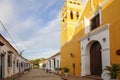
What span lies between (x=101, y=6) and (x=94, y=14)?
2172 mm

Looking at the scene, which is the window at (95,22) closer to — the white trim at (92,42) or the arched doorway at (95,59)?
the white trim at (92,42)

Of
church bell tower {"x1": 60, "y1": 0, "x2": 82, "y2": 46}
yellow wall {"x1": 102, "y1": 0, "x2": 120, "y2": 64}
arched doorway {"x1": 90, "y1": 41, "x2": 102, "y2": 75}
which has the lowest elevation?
arched doorway {"x1": 90, "y1": 41, "x2": 102, "y2": 75}

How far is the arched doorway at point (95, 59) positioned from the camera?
1947 centimetres

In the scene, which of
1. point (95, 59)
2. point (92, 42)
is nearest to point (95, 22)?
point (92, 42)

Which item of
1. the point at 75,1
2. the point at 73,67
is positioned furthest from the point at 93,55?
the point at 75,1

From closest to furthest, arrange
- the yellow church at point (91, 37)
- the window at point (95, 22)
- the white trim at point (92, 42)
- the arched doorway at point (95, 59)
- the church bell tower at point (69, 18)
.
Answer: the yellow church at point (91, 37) < the white trim at point (92, 42) < the arched doorway at point (95, 59) < the window at point (95, 22) < the church bell tower at point (69, 18)

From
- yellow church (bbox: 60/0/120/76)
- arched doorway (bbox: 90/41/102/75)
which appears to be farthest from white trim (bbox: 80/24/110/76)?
arched doorway (bbox: 90/41/102/75)

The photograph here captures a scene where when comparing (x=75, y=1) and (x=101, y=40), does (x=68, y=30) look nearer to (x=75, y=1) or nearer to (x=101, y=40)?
(x=75, y=1)

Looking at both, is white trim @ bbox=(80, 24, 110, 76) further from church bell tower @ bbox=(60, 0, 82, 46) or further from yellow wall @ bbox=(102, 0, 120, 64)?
church bell tower @ bbox=(60, 0, 82, 46)

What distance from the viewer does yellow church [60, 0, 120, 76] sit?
1581 cm

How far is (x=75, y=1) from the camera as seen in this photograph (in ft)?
109

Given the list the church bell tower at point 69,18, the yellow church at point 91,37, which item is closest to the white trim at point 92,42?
the yellow church at point 91,37

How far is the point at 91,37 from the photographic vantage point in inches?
797

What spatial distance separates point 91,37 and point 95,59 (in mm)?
2182
